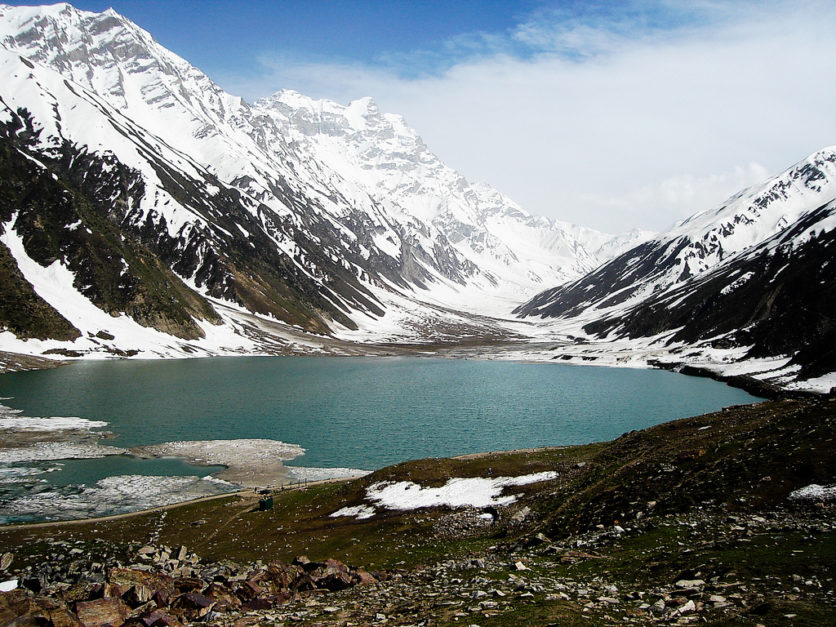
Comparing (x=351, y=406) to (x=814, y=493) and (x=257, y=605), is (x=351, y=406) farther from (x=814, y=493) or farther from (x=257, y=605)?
(x=814, y=493)

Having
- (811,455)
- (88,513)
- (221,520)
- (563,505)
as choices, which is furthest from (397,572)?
(88,513)

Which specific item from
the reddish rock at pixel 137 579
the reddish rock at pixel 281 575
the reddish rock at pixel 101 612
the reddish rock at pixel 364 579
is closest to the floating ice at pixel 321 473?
the reddish rock at pixel 281 575

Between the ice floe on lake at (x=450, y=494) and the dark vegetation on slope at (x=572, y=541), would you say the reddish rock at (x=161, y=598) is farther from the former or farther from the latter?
the ice floe on lake at (x=450, y=494)

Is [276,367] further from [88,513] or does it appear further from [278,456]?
[88,513]

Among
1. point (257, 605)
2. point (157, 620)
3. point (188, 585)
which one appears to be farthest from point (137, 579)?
point (157, 620)

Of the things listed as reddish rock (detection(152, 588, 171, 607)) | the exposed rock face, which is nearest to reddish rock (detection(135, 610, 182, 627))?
the exposed rock face

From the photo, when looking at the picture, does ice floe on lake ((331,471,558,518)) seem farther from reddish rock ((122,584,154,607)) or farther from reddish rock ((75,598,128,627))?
reddish rock ((75,598,128,627))

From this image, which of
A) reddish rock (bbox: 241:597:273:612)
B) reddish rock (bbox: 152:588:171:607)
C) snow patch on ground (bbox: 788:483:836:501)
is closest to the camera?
reddish rock (bbox: 152:588:171:607)
